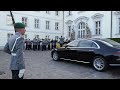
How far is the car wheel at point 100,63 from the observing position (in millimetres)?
8370

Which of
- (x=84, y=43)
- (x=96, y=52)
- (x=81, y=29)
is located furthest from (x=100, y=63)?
(x=81, y=29)

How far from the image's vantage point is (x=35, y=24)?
3127cm

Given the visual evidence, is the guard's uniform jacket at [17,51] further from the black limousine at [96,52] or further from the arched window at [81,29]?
the arched window at [81,29]

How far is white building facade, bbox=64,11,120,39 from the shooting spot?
24.5 m

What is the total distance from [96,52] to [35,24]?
23.5m

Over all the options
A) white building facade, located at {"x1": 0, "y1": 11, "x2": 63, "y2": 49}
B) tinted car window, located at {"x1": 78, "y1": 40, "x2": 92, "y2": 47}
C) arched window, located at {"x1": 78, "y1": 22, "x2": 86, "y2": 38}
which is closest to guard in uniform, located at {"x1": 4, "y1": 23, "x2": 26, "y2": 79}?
tinted car window, located at {"x1": 78, "y1": 40, "x2": 92, "y2": 47}

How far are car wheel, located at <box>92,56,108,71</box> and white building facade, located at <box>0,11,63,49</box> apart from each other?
19.2m

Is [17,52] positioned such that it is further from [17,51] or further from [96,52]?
[96,52]

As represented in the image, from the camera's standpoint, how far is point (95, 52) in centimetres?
882

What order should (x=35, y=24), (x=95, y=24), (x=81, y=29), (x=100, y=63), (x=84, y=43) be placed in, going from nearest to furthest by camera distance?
(x=100, y=63) → (x=84, y=43) → (x=95, y=24) → (x=81, y=29) → (x=35, y=24)

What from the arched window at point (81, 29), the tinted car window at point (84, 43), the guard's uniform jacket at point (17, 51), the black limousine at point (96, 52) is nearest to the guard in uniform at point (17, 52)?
the guard's uniform jacket at point (17, 51)

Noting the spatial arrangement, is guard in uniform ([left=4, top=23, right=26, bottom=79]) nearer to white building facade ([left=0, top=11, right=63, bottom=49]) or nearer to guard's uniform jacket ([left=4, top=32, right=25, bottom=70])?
guard's uniform jacket ([left=4, top=32, right=25, bottom=70])

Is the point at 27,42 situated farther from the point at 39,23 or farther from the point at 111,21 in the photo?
the point at 111,21
